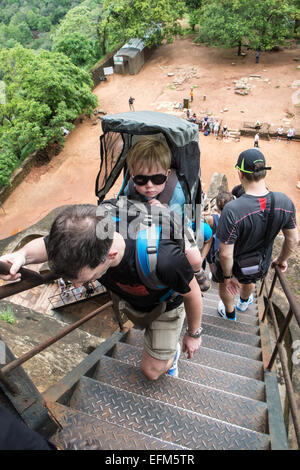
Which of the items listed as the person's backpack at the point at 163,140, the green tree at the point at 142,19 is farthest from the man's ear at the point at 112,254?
the green tree at the point at 142,19

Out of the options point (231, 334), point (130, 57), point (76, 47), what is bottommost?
point (231, 334)

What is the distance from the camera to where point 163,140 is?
2.55 m

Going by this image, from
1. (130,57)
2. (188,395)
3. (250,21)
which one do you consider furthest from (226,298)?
Answer: (130,57)

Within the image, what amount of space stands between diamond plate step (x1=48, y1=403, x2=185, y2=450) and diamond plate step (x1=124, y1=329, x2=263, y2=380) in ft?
3.52

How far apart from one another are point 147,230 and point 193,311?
0.78 meters

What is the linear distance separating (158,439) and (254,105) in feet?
61.2

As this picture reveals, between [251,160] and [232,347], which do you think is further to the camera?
[232,347]

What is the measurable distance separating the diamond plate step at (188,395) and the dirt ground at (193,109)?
1051 cm

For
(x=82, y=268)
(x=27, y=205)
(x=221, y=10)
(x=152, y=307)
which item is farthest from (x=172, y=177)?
(x=221, y=10)

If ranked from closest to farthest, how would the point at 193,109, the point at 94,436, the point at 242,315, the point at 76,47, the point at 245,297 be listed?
the point at 94,436, the point at 245,297, the point at 242,315, the point at 193,109, the point at 76,47

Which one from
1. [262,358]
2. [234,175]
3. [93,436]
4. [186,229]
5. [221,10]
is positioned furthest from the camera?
[221,10]

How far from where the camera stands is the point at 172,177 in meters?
2.70

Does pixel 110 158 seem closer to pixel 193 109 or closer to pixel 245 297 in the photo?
pixel 245 297
